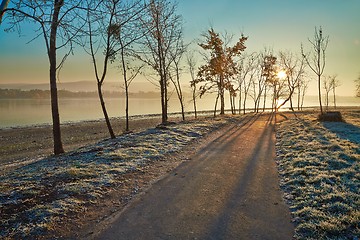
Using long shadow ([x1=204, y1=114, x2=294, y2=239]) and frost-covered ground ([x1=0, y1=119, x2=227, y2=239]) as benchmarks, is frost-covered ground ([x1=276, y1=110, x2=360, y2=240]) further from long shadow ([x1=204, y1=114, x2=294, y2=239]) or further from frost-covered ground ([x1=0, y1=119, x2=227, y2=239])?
frost-covered ground ([x1=0, y1=119, x2=227, y2=239])

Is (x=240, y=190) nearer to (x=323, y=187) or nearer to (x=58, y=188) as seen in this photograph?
(x=323, y=187)

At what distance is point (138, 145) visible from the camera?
12.0 metres

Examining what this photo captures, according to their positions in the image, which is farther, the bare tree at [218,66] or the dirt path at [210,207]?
the bare tree at [218,66]

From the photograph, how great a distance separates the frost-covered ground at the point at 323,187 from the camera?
4418mm

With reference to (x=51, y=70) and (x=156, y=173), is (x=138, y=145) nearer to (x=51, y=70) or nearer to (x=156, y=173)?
(x=156, y=173)

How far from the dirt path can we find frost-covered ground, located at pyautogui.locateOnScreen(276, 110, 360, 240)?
0.34 metres

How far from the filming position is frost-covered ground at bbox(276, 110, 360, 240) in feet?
14.5

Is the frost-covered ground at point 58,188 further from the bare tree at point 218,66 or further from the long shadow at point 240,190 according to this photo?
the bare tree at point 218,66

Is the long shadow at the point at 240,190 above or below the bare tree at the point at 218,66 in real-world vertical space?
below

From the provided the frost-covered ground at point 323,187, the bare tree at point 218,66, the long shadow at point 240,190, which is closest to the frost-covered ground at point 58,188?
the long shadow at point 240,190

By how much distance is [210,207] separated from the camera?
5.51 meters

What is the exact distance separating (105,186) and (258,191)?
4136 mm

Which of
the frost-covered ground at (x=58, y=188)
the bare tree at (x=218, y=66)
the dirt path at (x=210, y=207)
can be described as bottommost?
the dirt path at (x=210, y=207)

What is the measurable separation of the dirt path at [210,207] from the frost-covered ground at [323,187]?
34 centimetres
